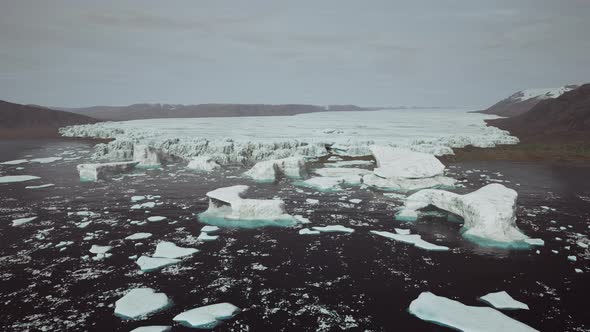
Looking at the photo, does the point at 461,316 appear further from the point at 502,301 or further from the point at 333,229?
the point at 333,229

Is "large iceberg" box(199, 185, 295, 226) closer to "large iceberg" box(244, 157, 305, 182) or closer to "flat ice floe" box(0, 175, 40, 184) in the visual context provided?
"large iceberg" box(244, 157, 305, 182)

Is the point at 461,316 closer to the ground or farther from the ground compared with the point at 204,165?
closer to the ground

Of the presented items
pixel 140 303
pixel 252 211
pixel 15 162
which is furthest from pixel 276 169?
pixel 15 162

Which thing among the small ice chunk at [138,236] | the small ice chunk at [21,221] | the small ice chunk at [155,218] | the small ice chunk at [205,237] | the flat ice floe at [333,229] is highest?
the small ice chunk at [21,221]

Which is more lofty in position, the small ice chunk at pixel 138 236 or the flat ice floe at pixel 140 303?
the small ice chunk at pixel 138 236

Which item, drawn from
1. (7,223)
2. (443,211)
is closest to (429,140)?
(443,211)

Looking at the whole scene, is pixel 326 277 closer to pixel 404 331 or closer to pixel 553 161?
pixel 404 331

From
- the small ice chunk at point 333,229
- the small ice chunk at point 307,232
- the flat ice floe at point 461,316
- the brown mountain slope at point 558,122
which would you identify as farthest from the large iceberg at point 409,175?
the brown mountain slope at point 558,122

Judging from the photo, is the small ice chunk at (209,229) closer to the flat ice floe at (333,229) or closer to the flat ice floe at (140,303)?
the flat ice floe at (333,229)
